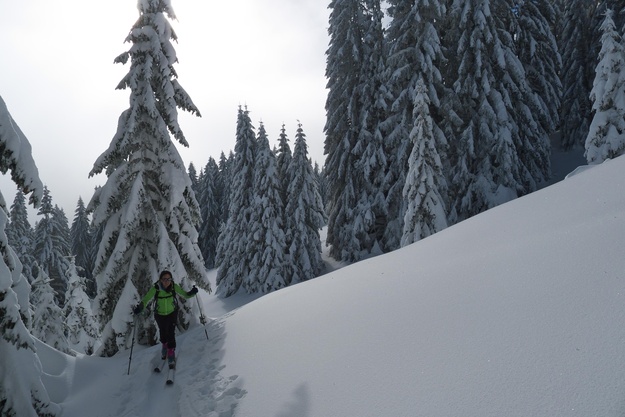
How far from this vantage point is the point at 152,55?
11.6m

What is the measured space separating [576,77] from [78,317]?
145ft

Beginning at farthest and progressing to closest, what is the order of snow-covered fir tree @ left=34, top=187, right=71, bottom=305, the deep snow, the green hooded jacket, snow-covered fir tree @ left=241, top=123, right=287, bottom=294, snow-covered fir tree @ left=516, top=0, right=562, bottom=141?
snow-covered fir tree @ left=34, top=187, right=71, bottom=305, snow-covered fir tree @ left=241, top=123, right=287, bottom=294, snow-covered fir tree @ left=516, top=0, right=562, bottom=141, the green hooded jacket, the deep snow

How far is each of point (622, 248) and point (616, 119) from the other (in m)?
19.2

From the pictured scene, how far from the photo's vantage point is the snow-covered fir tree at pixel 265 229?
32.2 metres

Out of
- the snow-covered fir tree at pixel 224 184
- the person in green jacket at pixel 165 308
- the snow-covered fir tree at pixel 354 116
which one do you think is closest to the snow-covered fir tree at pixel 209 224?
the snow-covered fir tree at pixel 224 184

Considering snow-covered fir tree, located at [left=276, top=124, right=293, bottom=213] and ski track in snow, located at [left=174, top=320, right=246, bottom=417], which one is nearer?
ski track in snow, located at [left=174, top=320, right=246, bottom=417]

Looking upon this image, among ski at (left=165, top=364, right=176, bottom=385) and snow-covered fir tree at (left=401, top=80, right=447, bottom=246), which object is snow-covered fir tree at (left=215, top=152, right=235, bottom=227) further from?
ski at (left=165, top=364, right=176, bottom=385)

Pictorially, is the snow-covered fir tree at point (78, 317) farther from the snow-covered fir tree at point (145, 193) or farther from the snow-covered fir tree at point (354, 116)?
the snow-covered fir tree at point (354, 116)

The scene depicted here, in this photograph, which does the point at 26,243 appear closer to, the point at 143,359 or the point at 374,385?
the point at 143,359

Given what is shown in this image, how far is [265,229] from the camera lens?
33.5m

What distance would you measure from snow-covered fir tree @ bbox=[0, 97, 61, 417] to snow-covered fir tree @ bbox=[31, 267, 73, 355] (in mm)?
18820

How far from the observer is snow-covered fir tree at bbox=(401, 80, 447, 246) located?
64.0 feet

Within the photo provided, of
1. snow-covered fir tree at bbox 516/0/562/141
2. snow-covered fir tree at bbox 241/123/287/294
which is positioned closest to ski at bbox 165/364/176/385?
snow-covered fir tree at bbox 241/123/287/294

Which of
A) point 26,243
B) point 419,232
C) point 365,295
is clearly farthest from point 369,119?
point 26,243
